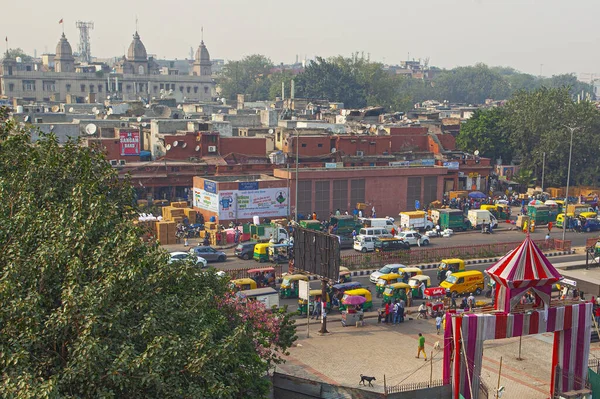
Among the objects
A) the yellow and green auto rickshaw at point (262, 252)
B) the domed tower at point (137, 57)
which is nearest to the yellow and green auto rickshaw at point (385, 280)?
the yellow and green auto rickshaw at point (262, 252)

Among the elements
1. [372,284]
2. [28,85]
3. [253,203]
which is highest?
[28,85]

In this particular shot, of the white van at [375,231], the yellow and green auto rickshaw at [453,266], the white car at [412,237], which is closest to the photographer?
the yellow and green auto rickshaw at [453,266]

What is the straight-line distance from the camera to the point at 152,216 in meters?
38.9

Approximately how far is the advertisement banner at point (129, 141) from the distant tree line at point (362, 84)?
33.9m

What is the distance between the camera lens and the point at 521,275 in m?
17.7

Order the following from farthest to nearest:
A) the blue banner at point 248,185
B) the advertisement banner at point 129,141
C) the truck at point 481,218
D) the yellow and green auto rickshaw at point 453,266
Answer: the advertisement banner at point 129,141, the truck at point 481,218, the blue banner at point 248,185, the yellow and green auto rickshaw at point 453,266

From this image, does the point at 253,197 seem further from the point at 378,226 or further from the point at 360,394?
the point at 360,394

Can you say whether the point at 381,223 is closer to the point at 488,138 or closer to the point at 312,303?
the point at 312,303

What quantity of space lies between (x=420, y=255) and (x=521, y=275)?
655 inches

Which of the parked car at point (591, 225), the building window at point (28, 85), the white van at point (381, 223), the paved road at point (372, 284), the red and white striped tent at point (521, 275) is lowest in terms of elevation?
the paved road at point (372, 284)

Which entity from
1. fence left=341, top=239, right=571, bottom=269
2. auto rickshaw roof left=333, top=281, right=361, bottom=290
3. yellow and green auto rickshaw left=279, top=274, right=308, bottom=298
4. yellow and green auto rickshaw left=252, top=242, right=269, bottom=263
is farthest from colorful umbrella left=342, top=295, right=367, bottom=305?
yellow and green auto rickshaw left=252, top=242, right=269, bottom=263

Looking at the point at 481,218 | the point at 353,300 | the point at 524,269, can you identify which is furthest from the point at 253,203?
the point at 524,269

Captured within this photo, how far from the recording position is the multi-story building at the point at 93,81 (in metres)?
98.6

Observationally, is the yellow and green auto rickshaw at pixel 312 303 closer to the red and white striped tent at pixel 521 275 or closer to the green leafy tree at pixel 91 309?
the red and white striped tent at pixel 521 275
